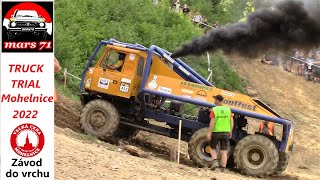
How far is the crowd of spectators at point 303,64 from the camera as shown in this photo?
30.5m

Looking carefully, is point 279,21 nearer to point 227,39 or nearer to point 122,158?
point 227,39

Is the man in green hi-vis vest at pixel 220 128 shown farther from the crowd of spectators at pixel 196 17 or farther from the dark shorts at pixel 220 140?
the crowd of spectators at pixel 196 17

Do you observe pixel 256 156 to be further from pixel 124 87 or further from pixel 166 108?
pixel 124 87

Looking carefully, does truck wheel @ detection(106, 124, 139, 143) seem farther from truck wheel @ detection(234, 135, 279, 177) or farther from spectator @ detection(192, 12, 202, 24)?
spectator @ detection(192, 12, 202, 24)

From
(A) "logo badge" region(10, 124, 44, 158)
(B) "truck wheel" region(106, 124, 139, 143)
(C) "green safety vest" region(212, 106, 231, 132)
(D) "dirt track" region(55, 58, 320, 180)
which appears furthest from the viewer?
(B) "truck wheel" region(106, 124, 139, 143)

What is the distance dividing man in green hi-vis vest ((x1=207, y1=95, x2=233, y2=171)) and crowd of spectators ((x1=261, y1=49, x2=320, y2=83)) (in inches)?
667

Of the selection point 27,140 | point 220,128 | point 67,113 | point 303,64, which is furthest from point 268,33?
point 303,64

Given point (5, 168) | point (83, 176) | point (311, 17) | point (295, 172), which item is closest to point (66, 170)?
point (83, 176)

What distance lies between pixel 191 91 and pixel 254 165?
90.9 inches

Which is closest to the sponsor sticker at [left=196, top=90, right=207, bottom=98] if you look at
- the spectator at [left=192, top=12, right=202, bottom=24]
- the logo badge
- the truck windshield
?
the logo badge

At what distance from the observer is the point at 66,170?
10.0 m

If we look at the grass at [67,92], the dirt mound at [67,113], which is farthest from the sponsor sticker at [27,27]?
the grass at [67,92]

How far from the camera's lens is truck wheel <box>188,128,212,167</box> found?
15.1 metres

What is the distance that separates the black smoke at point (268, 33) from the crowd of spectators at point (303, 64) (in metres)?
15.3
